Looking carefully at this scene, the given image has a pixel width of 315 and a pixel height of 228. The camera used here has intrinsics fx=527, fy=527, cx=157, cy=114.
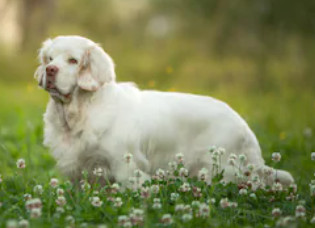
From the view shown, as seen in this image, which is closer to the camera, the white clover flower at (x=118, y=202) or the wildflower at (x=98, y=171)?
the white clover flower at (x=118, y=202)

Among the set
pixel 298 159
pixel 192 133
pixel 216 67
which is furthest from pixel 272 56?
pixel 192 133

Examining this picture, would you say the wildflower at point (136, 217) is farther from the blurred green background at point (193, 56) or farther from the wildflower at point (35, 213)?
the blurred green background at point (193, 56)

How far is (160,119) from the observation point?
14.5 feet

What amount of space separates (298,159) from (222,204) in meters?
3.28

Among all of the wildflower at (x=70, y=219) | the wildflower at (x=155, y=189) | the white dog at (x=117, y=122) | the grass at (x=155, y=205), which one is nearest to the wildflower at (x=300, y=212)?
the grass at (x=155, y=205)

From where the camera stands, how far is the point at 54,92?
4.13 m

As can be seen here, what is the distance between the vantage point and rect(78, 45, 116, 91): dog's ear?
4.12 m

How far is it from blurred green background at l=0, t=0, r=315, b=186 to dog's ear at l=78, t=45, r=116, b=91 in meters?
1.47

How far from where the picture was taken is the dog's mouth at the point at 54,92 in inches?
159

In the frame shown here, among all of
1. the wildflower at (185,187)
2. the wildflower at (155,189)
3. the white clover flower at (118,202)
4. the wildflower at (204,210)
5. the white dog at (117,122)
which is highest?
the white dog at (117,122)

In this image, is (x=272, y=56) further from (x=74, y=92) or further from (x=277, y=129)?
(x=74, y=92)

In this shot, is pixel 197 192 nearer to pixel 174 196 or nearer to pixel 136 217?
pixel 174 196

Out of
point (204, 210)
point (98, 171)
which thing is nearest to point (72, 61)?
point (98, 171)

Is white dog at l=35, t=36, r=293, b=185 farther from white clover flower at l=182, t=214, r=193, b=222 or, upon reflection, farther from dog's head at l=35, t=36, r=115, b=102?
white clover flower at l=182, t=214, r=193, b=222
